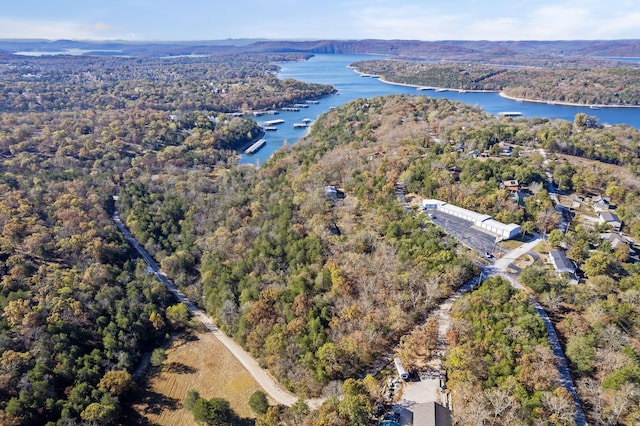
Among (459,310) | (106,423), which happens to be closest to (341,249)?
(459,310)

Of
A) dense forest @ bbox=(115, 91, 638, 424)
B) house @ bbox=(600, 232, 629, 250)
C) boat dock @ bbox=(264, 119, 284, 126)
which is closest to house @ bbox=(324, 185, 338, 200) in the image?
dense forest @ bbox=(115, 91, 638, 424)

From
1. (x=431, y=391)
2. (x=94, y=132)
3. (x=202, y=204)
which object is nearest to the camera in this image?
(x=431, y=391)

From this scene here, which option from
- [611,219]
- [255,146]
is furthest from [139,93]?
[611,219]

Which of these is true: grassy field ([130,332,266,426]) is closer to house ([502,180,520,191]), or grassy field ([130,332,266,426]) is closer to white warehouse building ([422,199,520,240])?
white warehouse building ([422,199,520,240])

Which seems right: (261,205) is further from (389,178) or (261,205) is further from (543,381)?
(543,381)

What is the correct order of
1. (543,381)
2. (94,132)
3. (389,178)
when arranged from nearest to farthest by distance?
1. (543,381)
2. (389,178)
3. (94,132)

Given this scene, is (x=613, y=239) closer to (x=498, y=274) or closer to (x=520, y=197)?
(x=520, y=197)
